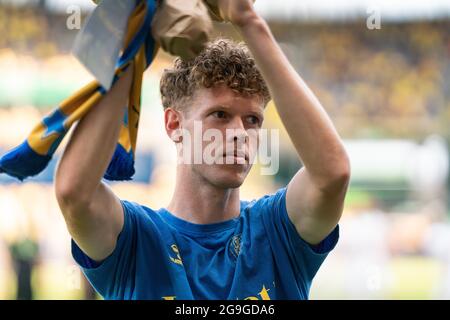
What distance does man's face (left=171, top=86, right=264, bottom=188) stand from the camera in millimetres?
2041

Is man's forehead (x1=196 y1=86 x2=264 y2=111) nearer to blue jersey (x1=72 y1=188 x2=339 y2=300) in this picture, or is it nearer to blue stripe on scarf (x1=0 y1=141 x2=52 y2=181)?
blue jersey (x1=72 y1=188 x2=339 y2=300)

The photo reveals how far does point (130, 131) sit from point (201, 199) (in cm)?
38

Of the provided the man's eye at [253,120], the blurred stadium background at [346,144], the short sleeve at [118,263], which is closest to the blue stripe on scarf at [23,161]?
the short sleeve at [118,263]

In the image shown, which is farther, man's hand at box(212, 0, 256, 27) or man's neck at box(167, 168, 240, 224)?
man's neck at box(167, 168, 240, 224)

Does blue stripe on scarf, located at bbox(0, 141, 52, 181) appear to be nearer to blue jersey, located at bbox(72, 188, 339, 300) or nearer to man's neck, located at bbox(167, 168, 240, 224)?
blue jersey, located at bbox(72, 188, 339, 300)

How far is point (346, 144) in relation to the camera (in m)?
9.97

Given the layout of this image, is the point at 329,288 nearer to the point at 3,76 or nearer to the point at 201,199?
the point at 3,76

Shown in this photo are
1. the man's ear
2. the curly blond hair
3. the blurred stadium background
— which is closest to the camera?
the curly blond hair

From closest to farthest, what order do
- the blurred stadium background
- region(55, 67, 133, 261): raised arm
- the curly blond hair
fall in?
region(55, 67, 133, 261): raised arm
the curly blond hair
the blurred stadium background

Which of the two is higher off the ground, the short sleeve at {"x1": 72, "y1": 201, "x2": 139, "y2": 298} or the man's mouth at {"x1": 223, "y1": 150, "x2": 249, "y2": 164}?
the man's mouth at {"x1": 223, "y1": 150, "x2": 249, "y2": 164}

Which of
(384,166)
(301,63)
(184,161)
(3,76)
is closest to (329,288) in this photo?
(384,166)

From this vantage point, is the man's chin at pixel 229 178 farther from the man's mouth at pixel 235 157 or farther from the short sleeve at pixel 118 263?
the short sleeve at pixel 118 263

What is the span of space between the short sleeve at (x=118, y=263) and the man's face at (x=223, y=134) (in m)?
Result: 0.25

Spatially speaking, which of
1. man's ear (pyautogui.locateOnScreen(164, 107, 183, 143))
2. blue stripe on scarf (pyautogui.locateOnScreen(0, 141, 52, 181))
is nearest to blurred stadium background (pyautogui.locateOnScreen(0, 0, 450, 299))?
man's ear (pyautogui.locateOnScreen(164, 107, 183, 143))
